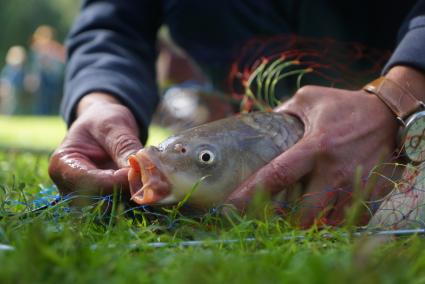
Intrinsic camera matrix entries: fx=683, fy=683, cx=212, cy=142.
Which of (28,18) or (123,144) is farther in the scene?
(28,18)

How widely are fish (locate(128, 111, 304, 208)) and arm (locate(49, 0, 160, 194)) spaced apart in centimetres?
13

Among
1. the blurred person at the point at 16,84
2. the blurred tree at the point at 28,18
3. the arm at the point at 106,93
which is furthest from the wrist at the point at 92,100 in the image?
the blurred tree at the point at 28,18

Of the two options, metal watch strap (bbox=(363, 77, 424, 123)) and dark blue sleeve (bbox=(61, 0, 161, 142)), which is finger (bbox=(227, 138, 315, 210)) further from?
dark blue sleeve (bbox=(61, 0, 161, 142))

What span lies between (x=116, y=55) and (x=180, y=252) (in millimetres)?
1611

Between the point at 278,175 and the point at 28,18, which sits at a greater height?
the point at 278,175

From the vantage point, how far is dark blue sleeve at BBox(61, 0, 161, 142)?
248 centimetres

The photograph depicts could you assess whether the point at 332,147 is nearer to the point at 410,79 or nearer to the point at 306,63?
the point at 410,79

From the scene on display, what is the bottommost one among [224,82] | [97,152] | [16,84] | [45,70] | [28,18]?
[28,18]

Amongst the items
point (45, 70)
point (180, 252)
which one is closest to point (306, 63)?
point (180, 252)

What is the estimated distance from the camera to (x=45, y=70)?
51.8 ft

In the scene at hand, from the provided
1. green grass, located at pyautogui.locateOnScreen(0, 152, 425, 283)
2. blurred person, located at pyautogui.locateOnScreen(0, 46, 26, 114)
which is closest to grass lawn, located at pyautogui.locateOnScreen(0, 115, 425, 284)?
green grass, located at pyautogui.locateOnScreen(0, 152, 425, 283)

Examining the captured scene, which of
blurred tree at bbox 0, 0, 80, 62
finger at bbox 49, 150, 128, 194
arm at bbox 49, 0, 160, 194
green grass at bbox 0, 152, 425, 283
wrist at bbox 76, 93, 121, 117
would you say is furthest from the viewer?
blurred tree at bbox 0, 0, 80, 62

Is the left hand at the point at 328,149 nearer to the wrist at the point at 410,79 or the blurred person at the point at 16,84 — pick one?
the wrist at the point at 410,79

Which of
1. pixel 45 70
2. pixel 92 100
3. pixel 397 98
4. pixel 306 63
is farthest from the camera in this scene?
pixel 45 70
